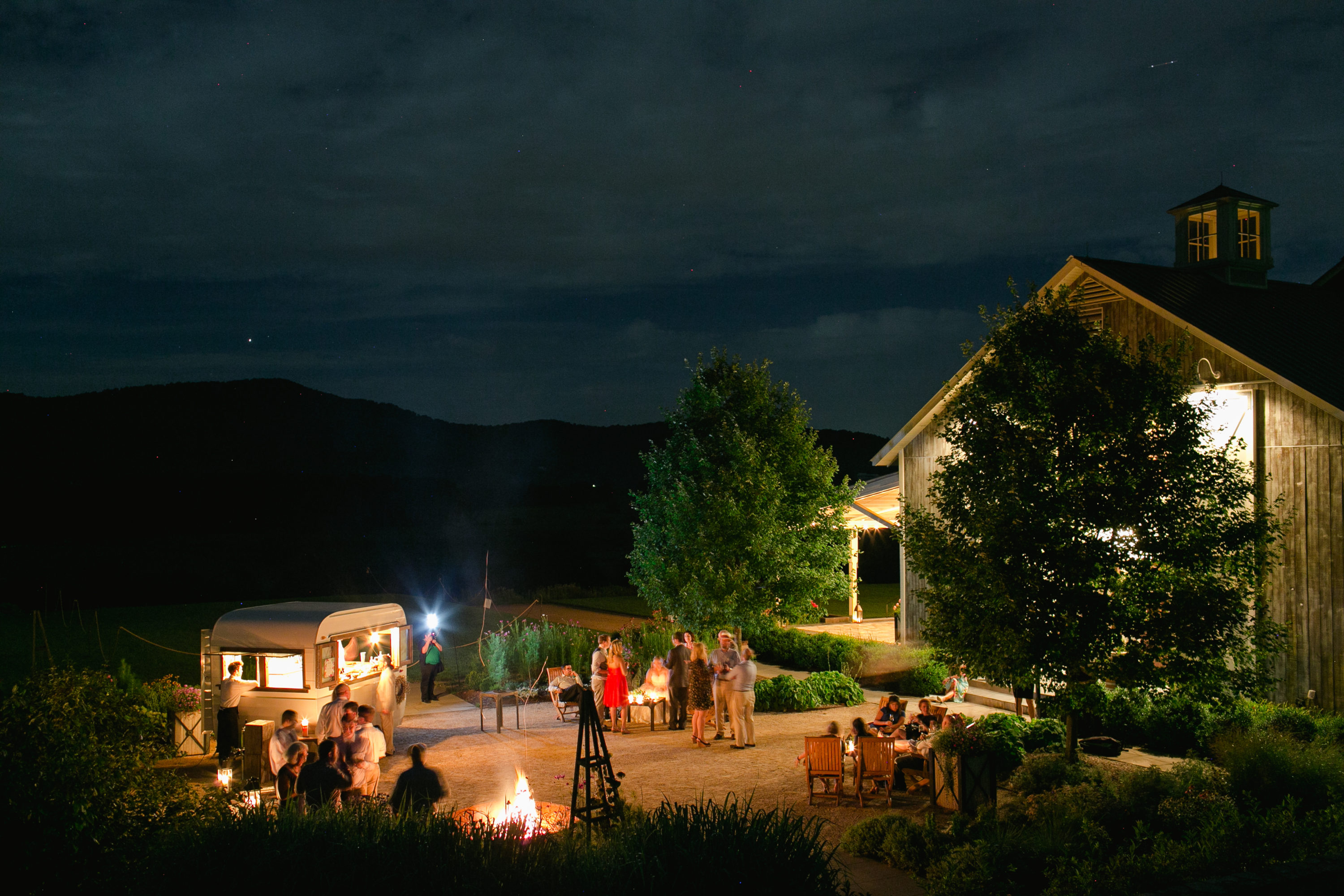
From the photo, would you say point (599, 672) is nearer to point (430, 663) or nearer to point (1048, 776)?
point (430, 663)

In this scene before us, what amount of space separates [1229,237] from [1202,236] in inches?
25.0

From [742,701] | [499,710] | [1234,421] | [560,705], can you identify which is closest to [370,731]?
[499,710]

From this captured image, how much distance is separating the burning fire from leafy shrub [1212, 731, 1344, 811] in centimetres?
670

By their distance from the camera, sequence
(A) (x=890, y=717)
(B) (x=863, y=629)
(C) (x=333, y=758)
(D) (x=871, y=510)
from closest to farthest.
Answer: (C) (x=333, y=758) → (A) (x=890, y=717) → (D) (x=871, y=510) → (B) (x=863, y=629)

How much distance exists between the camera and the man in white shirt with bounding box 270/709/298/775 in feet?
36.6

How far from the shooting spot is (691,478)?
21500 mm

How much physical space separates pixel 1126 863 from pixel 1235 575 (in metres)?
4.49

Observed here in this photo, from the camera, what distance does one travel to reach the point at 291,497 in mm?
94688

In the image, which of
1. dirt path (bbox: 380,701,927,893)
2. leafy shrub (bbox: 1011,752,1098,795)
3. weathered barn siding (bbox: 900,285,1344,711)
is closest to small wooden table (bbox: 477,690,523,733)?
dirt path (bbox: 380,701,927,893)

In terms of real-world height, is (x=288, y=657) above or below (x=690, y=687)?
above

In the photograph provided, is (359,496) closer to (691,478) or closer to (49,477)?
(49,477)

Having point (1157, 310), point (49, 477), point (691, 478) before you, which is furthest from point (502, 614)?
point (49, 477)

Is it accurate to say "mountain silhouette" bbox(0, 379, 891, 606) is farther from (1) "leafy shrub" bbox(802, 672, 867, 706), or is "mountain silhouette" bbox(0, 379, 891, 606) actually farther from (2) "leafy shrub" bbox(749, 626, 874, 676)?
(1) "leafy shrub" bbox(802, 672, 867, 706)

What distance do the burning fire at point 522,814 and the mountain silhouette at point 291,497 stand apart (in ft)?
147
